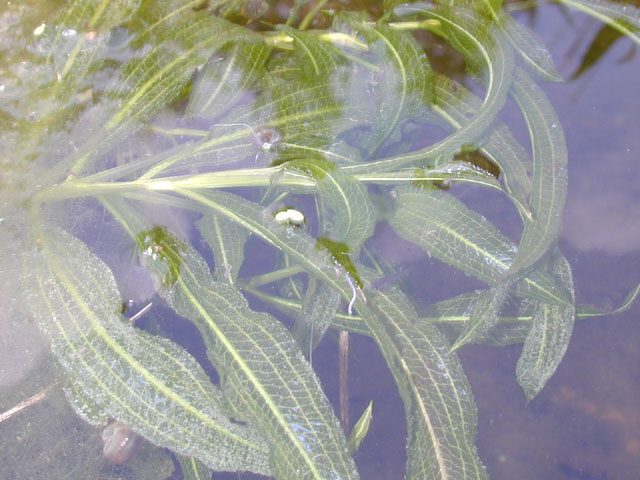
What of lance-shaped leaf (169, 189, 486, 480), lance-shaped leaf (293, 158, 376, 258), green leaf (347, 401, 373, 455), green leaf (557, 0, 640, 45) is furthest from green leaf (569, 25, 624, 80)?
green leaf (347, 401, 373, 455)

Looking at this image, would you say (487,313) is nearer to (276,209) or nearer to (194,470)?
(276,209)

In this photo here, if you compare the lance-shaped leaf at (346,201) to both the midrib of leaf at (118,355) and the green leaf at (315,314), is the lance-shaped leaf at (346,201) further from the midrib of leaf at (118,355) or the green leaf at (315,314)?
the midrib of leaf at (118,355)

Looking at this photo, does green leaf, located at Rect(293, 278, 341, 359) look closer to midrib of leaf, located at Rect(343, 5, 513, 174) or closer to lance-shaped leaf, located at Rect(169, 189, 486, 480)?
lance-shaped leaf, located at Rect(169, 189, 486, 480)

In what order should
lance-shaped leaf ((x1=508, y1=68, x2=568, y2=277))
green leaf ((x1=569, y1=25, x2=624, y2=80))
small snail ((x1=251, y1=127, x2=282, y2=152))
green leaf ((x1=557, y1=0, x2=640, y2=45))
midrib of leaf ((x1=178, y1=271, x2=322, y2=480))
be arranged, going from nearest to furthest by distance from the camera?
midrib of leaf ((x1=178, y1=271, x2=322, y2=480)), lance-shaped leaf ((x1=508, y1=68, x2=568, y2=277)), small snail ((x1=251, y1=127, x2=282, y2=152)), green leaf ((x1=557, y1=0, x2=640, y2=45)), green leaf ((x1=569, y1=25, x2=624, y2=80))

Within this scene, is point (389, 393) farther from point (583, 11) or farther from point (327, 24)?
point (583, 11)

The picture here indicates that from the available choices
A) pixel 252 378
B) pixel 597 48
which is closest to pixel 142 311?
pixel 252 378
